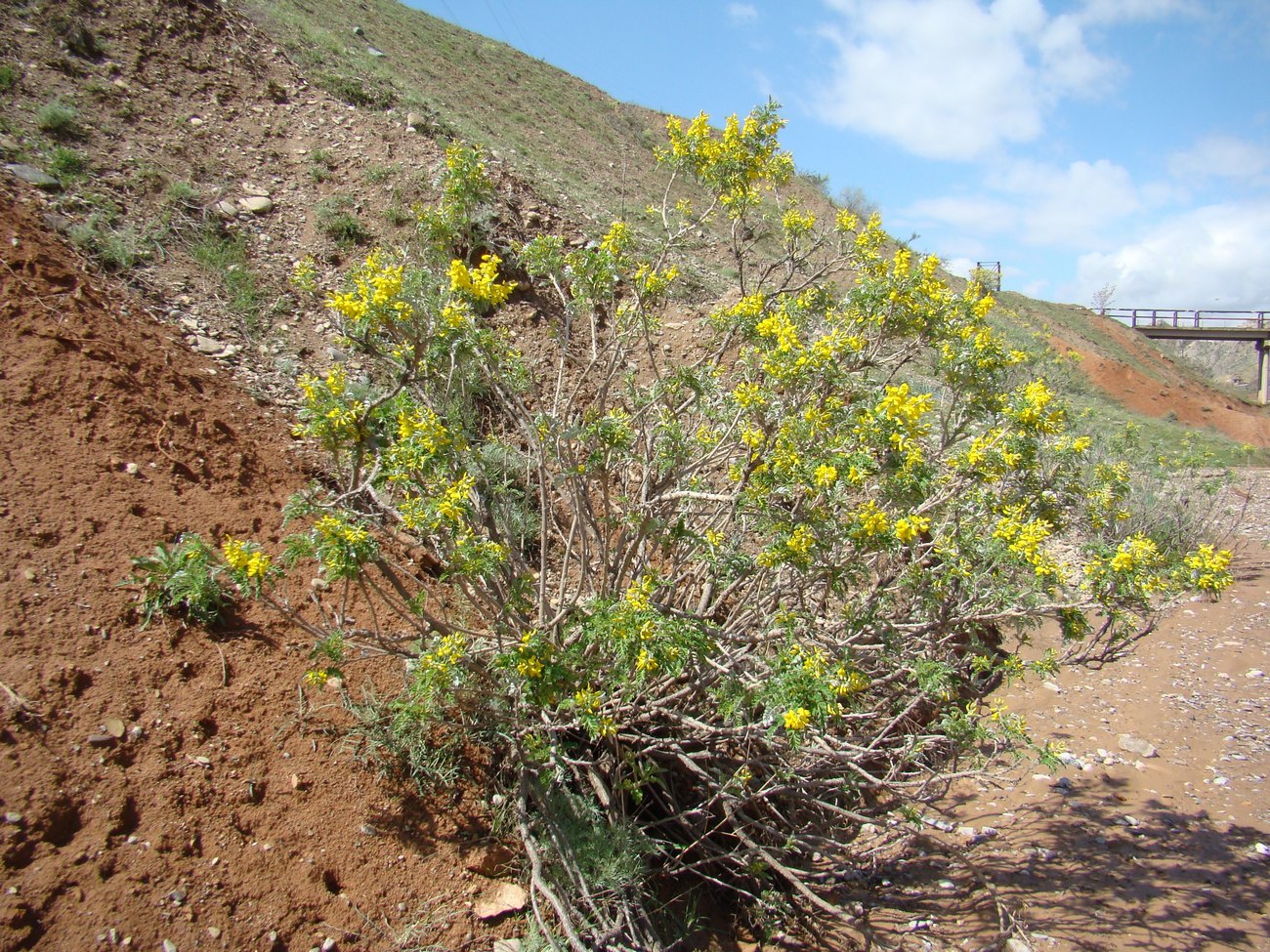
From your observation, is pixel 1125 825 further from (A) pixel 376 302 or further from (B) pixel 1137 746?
(A) pixel 376 302

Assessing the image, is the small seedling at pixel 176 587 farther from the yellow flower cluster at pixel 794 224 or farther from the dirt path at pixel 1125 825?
the yellow flower cluster at pixel 794 224

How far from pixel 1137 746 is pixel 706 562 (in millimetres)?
3514

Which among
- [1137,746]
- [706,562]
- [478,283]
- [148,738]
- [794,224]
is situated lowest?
[1137,746]

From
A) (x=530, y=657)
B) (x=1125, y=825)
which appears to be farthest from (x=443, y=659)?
(x=1125, y=825)

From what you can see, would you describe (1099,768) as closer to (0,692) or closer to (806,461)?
(806,461)

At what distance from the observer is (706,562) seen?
9.91ft

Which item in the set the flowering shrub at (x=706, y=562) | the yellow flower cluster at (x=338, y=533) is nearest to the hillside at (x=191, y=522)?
the flowering shrub at (x=706, y=562)

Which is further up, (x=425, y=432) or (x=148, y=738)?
(x=425, y=432)

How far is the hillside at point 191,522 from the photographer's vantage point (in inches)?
101

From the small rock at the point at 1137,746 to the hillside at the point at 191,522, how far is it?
20 cm

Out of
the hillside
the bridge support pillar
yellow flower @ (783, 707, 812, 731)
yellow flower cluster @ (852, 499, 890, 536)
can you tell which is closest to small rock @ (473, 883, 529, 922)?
the hillside

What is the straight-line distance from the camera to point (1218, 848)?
365 cm

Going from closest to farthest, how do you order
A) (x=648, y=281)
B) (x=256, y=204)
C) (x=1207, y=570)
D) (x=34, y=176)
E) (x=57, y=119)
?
(x=1207, y=570) → (x=648, y=281) → (x=34, y=176) → (x=57, y=119) → (x=256, y=204)

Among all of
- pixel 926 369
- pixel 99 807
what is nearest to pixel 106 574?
pixel 99 807
